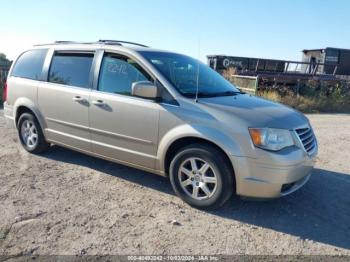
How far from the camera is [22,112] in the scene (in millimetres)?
5996

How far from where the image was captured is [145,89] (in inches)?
163

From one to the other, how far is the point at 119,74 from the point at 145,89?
2.32 ft

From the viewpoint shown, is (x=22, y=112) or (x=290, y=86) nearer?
(x=22, y=112)

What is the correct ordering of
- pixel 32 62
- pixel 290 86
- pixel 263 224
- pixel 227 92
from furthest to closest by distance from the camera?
1. pixel 290 86
2. pixel 32 62
3. pixel 227 92
4. pixel 263 224

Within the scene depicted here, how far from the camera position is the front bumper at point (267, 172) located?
371cm

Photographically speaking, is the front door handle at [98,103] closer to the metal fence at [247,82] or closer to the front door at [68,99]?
the front door at [68,99]

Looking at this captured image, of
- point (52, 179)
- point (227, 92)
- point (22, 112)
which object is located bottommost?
point (52, 179)

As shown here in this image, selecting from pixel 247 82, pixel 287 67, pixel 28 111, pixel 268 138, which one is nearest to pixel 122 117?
pixel 268 138

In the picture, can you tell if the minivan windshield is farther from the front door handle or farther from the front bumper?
the front bumper

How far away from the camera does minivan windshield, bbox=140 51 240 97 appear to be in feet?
14.5

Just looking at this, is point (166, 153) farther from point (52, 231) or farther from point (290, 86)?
point (290, 86)

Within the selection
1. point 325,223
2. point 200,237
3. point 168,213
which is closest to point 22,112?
point 168,213

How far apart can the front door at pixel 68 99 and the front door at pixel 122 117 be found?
22 cm

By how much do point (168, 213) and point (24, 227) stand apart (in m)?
1.50
